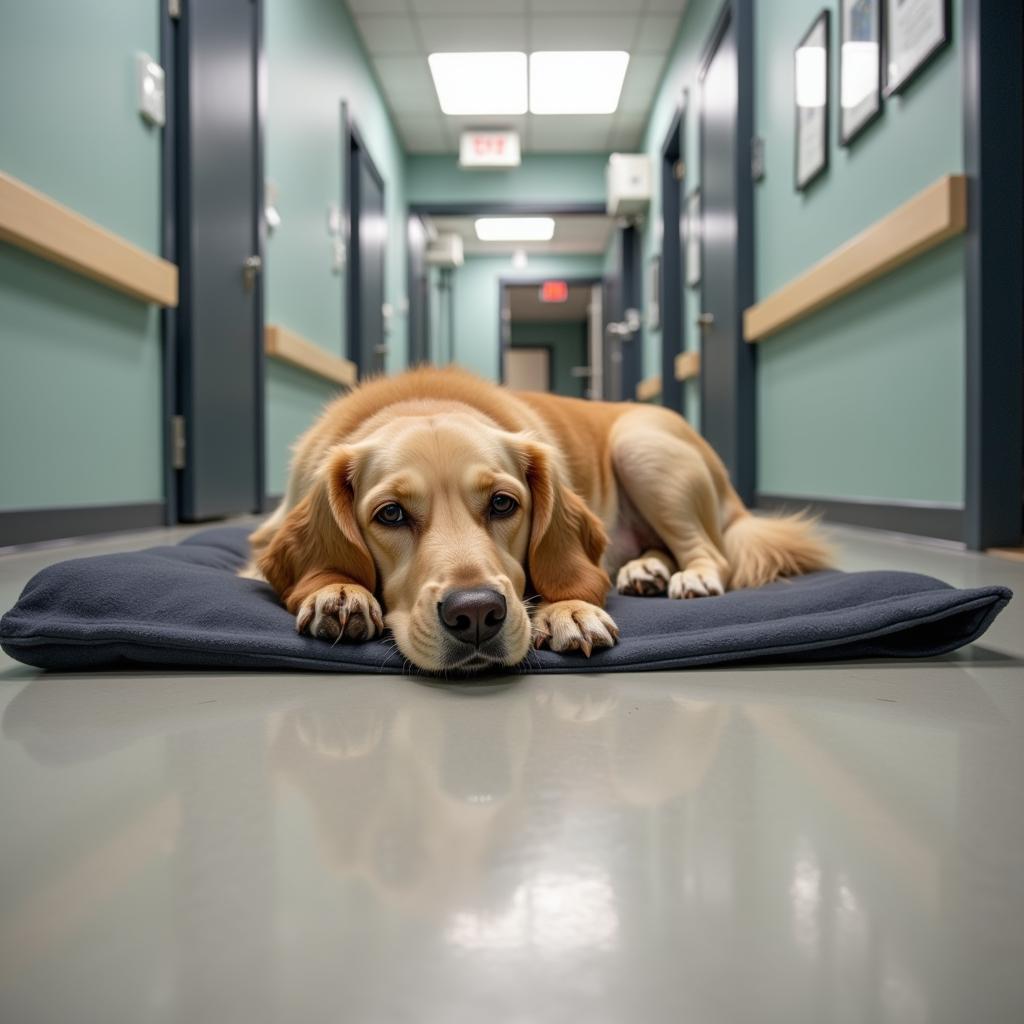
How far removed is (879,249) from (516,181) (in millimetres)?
7237

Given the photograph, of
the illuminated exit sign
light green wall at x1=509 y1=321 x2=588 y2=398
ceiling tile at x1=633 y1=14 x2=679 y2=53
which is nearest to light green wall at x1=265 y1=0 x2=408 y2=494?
the illuminated exit sign

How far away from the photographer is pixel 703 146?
5.79m

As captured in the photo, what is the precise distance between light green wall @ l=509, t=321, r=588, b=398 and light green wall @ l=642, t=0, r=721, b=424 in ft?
30.5

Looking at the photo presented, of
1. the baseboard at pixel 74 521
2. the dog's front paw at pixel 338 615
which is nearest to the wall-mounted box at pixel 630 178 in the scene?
the baseboard at pixel 74 521

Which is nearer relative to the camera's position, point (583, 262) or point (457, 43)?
point (457, 43)

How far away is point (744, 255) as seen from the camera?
4.85m

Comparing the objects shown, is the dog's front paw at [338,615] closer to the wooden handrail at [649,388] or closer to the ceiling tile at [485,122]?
the wooden handrail at [649,388]

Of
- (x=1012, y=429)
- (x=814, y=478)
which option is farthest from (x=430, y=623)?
(x=814, y=478)

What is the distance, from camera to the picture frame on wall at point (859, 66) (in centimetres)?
310

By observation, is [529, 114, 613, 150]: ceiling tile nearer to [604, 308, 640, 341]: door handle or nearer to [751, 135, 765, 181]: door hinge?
[604, 308, 640, 341]: door handle

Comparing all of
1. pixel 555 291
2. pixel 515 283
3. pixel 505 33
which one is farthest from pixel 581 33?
pixel 555 291

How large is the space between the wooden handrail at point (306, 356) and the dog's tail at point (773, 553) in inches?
134

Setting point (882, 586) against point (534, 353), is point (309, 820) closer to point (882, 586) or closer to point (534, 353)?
point (882, 586)

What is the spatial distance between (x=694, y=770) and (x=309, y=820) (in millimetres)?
349
